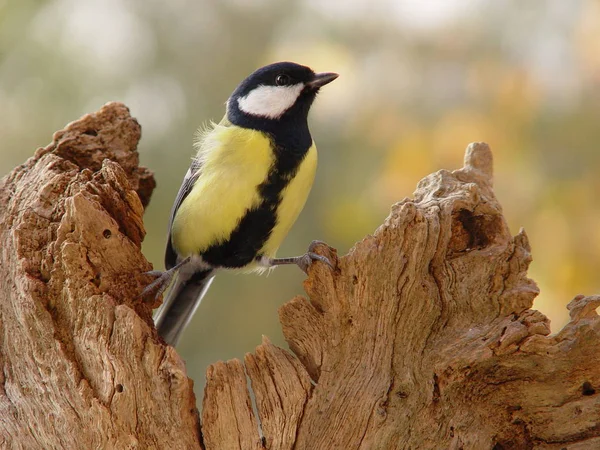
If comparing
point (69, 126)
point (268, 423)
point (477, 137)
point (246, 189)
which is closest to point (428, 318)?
point (268, 423)

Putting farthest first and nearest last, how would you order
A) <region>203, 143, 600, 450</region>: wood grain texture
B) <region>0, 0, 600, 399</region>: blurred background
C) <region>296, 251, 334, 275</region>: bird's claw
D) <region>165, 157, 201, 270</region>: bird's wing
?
1. <region>0, 0, 600, 399</region>: blurred background
2. <region>165, 157, 201, 270</region>: bird's wing
3. <region>296, 251, 334, 275</region>: bird's claw
4. <region>203, 143, 600, 450</region>: wood grain texture

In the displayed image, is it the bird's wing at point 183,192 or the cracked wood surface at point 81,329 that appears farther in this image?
the bird's wing at point 183,192

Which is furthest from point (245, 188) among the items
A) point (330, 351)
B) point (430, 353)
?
point (430, 353)

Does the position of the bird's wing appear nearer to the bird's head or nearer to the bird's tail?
the bird's tail

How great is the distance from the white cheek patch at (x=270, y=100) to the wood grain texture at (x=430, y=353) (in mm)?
920

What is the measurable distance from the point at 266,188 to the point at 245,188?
0.28 ft

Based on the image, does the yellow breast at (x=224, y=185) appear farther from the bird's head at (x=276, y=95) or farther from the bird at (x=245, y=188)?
the bird's head at (x=276, y=95)

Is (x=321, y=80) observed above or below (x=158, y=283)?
above

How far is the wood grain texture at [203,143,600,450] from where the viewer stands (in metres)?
2.13

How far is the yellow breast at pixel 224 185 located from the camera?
284 cm

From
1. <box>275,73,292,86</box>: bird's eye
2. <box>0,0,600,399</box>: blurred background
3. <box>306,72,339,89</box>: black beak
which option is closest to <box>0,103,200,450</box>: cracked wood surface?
<box>275,73,292,86</box>: bird's eye

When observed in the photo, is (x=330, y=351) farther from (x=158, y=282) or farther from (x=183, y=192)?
(x=183, y=192)

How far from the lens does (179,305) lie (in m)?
3.25

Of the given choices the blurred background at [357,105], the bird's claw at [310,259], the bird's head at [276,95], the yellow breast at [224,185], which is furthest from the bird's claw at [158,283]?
the blurred background at [357,105]
